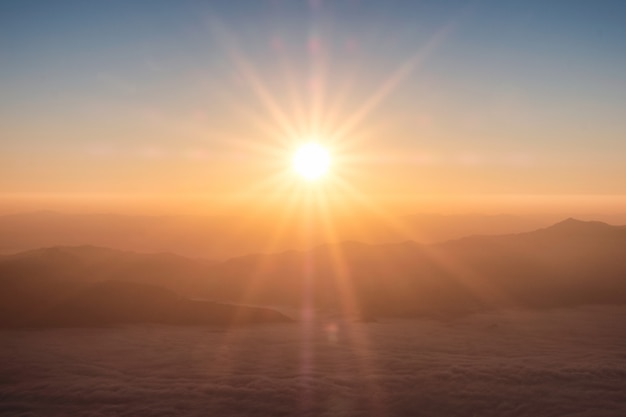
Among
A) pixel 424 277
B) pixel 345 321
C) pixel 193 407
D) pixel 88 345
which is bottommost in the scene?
pixel 193 407

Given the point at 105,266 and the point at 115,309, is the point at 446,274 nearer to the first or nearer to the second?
the point at 115,309

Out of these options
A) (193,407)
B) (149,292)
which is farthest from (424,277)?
(193,407)

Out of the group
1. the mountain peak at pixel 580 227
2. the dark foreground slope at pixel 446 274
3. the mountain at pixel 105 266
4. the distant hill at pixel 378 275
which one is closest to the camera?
the distant hill at pixel 378 275

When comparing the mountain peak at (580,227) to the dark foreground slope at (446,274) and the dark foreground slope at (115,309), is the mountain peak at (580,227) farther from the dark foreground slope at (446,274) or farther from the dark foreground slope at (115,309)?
the dark foreground slope at (115,309)

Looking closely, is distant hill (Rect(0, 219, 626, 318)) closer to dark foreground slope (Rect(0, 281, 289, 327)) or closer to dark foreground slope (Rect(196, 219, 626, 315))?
dark foreground slope (Rect(196, 219, 626, 315))

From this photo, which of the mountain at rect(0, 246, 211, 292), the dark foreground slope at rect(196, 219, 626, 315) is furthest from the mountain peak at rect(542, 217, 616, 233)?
the mountain at rect(0, 246, 211, 292)

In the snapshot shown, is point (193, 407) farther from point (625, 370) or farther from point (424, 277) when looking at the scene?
point (424, 277)

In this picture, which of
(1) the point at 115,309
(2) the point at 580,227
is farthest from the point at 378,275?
(2) the point at 580,227

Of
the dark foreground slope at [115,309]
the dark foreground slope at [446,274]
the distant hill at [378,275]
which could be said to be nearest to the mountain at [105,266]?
the distant hill at [378,275]
